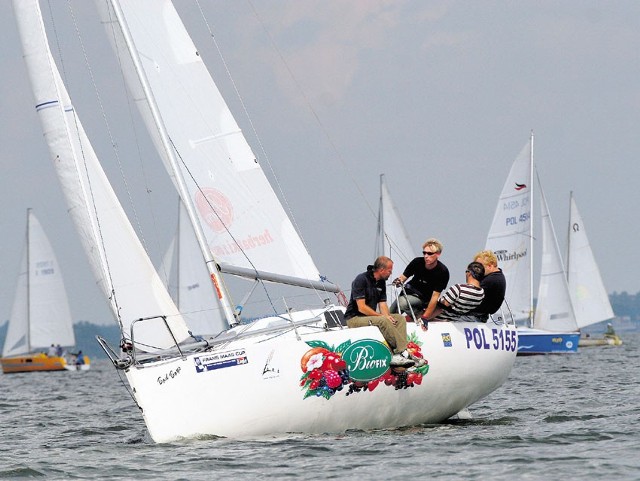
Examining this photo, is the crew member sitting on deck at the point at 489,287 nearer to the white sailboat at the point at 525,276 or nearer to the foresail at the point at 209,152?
the foresail at the point at 209,152

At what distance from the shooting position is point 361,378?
1140 cm

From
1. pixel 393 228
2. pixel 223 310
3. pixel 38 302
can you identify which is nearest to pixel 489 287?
pixel 223 310

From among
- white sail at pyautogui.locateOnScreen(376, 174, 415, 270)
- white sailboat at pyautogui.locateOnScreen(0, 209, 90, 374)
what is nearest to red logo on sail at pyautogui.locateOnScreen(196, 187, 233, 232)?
white sail at pyautogui.locateOnScreen(376, 174, 415, 270)

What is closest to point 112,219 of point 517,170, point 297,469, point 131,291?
point 131,291

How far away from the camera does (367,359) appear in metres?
11.4

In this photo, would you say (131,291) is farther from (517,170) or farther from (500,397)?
(517,170)

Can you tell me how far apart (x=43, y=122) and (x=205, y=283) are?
101ft

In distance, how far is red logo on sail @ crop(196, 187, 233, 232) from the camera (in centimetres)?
1386

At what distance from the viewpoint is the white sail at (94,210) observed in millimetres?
13734

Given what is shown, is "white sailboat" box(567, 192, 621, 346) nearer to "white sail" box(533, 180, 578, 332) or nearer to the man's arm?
"white sail" box(533, 180, 578, 332)

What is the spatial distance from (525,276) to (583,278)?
12.7m

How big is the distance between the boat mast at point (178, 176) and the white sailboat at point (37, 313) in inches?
1679

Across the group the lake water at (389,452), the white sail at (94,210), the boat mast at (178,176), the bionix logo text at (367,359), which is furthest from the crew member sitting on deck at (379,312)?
the white sail at (94,210)

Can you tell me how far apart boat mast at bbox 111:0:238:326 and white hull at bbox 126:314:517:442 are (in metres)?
1.64
